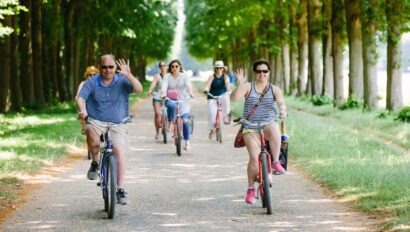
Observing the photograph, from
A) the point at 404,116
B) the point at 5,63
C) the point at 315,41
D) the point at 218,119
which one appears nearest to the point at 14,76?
the point at 5,63

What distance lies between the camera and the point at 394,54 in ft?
75.7

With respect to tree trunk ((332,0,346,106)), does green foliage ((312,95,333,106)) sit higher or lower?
lower

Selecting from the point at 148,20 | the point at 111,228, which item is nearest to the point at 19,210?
the point at 111,228

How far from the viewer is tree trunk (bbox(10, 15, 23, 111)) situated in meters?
28.1

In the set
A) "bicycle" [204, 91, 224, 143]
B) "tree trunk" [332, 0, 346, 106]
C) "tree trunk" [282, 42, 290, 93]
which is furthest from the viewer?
"tree trunk" [282, 42, 290, 93]

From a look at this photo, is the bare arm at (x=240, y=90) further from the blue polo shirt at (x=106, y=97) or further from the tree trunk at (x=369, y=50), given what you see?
the tree trunk at (x=369, y=50)

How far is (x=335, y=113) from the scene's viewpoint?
2739cm

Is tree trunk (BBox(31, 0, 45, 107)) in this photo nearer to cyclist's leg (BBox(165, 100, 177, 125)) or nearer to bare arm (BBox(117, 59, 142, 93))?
cyclist's leg (BBox(165, 100, 177, 125))

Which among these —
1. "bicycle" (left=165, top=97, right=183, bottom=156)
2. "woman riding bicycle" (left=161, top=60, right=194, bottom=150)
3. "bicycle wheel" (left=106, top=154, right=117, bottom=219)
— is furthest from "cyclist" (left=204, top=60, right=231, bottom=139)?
"bicycle wheel" (left=106, top=154, right=117, bottom=219)

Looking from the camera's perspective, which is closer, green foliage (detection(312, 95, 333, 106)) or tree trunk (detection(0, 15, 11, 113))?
tree trunk (detection(0, 15, 11, 113))

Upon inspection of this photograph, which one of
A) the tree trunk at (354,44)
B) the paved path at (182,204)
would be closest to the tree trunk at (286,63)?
the tree trunk at (354,44)

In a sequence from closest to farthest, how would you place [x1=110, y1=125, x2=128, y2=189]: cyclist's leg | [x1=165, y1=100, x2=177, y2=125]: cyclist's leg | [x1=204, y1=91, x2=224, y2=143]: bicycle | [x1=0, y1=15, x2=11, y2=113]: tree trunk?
1. [x1=110, y1=125, x2=128, y2=189]: cyclist's leg
2. [x1=165, y1=100, x2=177, y2=125]: cyclist's leg
3. [x1=204, y1=91, x2=224, y2=143]: bicycle
4. [x1=0, y1=15, x2=11, y2=113]: tree trunk

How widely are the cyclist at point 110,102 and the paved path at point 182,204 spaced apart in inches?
26.5

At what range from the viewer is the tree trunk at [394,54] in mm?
22750
